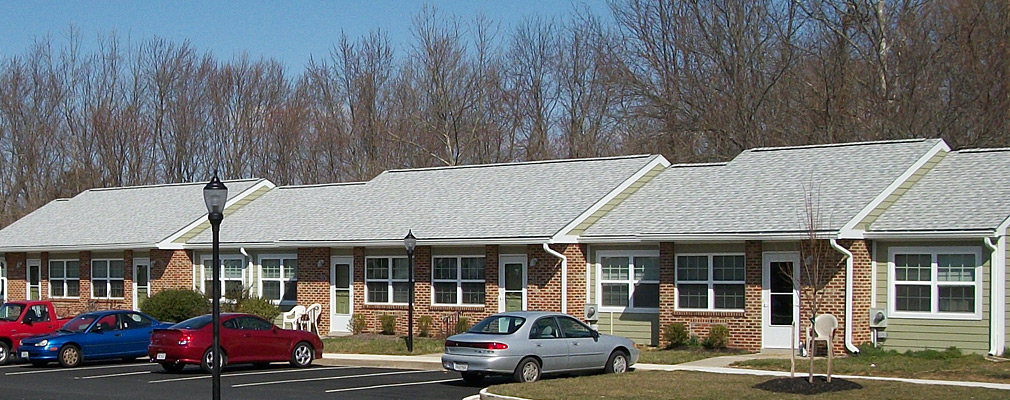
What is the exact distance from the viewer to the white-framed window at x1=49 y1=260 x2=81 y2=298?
4269 centimetres

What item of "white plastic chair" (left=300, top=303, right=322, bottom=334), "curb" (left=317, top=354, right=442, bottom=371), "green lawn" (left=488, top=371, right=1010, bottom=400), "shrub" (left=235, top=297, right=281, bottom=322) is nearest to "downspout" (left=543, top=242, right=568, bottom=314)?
"curb" (left=317, top=354, right=442, bottom=371)

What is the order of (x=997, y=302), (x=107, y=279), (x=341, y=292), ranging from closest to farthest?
(x=997, y=302)
(x=341, y=292)
(x=107, y=279)

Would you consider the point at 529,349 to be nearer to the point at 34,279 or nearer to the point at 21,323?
the point at 21,323

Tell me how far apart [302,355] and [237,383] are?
3902mm

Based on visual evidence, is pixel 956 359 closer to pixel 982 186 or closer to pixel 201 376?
pixel 982 186

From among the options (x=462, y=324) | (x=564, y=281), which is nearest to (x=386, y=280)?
(x=462, y=324)

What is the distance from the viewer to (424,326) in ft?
109

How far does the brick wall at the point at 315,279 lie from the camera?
35.7 meters

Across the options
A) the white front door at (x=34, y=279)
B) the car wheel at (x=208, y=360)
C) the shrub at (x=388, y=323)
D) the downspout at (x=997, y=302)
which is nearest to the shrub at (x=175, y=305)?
the shrub at (x=388, y=323)

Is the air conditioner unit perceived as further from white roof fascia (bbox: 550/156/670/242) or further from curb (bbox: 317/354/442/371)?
→ curb (bbox: 317/354/442/371)

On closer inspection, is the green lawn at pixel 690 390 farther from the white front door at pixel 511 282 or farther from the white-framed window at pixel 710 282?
the white front door at pixel 511 282

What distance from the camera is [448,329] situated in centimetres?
3253

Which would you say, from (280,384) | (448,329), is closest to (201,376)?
(280,384)

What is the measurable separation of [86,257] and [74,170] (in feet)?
87.0
